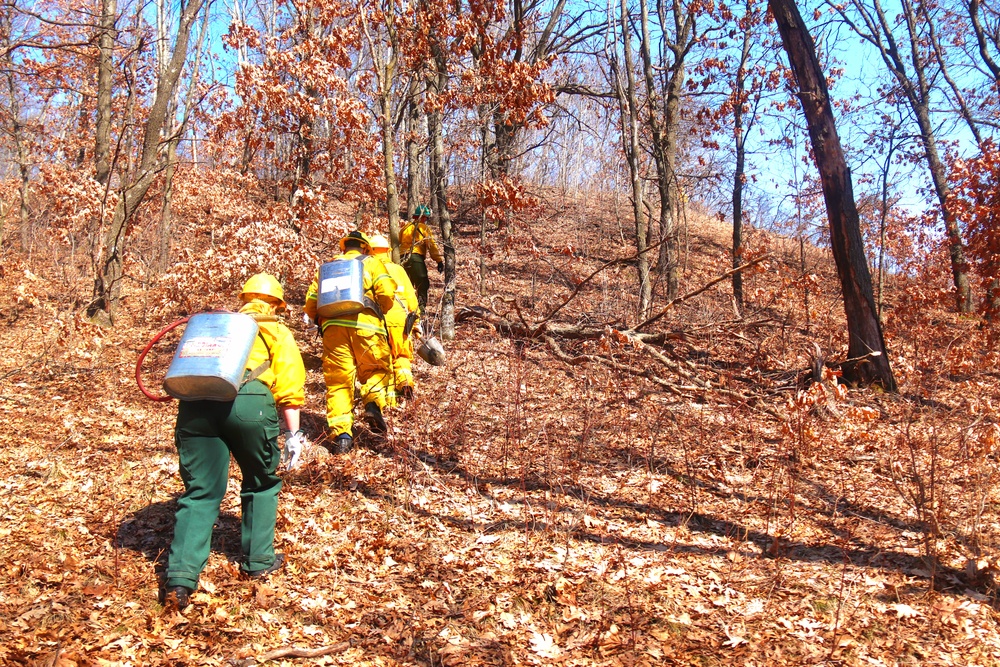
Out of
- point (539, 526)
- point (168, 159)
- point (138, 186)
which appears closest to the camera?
point (539, 526)

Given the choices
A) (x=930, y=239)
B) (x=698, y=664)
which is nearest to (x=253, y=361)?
(x=698, y=664)

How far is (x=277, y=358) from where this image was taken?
417 centimetres

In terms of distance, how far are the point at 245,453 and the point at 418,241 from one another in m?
5.76

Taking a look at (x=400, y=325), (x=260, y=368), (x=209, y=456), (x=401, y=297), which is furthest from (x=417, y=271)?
(x=209, y=456)

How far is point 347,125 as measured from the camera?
927cm

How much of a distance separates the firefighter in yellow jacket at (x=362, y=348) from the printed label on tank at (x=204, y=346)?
244cm

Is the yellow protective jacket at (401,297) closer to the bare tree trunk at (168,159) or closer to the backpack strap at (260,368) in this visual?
the backpack strap at (260,368)

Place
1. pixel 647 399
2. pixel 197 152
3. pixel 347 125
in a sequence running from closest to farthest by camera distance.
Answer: pixel 647 399 → pixel 347 125 → pixel 197 152

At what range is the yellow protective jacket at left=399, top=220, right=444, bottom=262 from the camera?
9.20 meters

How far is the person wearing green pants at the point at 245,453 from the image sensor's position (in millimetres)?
3707

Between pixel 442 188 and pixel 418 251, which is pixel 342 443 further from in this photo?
pixel 418 251

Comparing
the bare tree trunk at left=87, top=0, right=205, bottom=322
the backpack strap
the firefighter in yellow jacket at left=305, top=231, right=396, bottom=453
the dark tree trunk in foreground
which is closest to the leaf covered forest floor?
the firefighter in yellow jacket at left=305, top=231, right=396, bottom=453

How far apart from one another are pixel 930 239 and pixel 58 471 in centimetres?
1982

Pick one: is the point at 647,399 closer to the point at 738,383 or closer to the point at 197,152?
the point at 738,383
